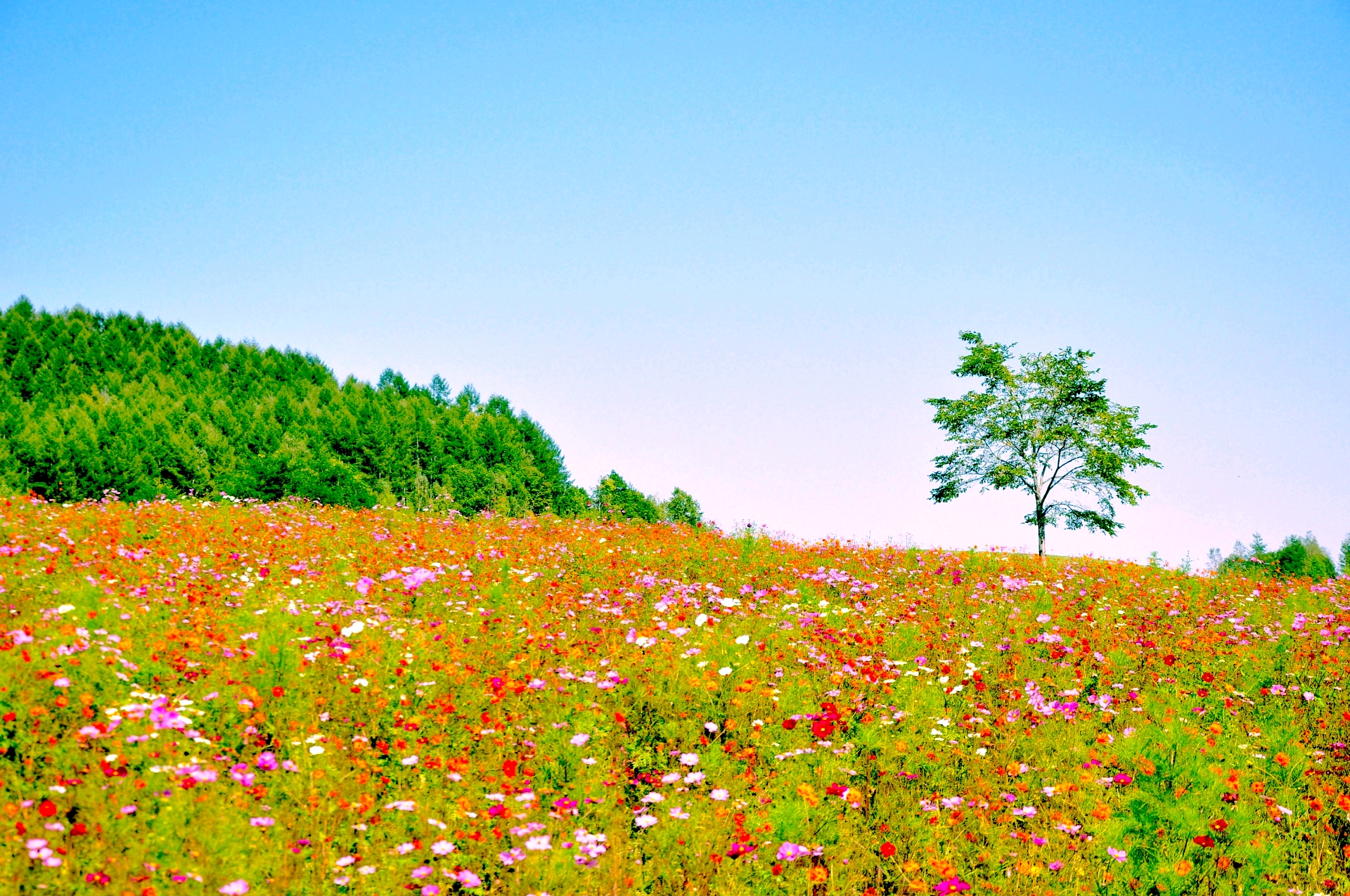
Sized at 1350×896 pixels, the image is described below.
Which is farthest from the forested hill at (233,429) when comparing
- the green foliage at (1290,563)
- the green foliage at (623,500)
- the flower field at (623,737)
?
the green foliage at (1290,563)

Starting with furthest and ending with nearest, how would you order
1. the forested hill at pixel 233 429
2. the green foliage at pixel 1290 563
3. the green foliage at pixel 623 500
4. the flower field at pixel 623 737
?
the green foliage at pixel 623 500, the forested hill at pixel 233 429, the green foliage at pixel 1290 563, the flower field at pixel 623 737

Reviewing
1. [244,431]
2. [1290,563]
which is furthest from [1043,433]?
[244,431]

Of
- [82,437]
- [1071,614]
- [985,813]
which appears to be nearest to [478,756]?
[985,813]

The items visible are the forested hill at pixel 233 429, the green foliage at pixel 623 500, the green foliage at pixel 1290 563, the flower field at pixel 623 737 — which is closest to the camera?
the flower field at pixel 623 737

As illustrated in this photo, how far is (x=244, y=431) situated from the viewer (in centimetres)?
1902

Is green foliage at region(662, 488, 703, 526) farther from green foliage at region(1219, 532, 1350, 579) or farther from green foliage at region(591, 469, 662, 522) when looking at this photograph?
green foliage at region(1219, 532, 1350, 579)

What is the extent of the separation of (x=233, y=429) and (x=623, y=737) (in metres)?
16.8

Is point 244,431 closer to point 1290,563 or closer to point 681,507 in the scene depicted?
point 681,507

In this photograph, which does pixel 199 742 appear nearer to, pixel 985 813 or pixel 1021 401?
pixel 985 813

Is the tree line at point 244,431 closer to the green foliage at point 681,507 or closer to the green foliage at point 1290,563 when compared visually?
the green foliage at point 681,507

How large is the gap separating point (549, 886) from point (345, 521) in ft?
34.4

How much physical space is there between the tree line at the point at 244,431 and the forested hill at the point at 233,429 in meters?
0.04

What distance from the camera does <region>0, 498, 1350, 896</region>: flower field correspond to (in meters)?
4.26

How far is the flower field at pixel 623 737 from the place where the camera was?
4.26 meters
